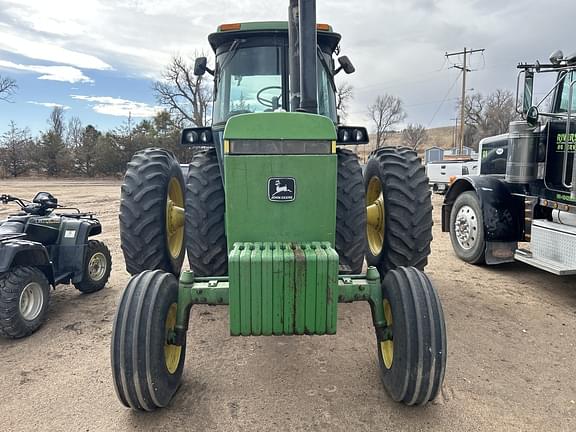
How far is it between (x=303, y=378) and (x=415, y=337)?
1.00 m

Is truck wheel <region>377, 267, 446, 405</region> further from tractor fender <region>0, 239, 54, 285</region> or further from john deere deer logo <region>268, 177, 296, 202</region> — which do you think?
tractor fender <region>0, 239, 54, 285</region>

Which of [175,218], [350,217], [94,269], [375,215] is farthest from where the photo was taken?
[94,269]

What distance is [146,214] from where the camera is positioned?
364 cm

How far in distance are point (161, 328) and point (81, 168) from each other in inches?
1253

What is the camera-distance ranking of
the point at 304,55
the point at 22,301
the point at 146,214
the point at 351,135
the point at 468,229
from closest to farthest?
the point at 304,55 → the point at 146,214 → the point at 22,301 → the point at 351,135 → the point at 468,229

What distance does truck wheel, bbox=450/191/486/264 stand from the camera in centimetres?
602

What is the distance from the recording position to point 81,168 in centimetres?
3072

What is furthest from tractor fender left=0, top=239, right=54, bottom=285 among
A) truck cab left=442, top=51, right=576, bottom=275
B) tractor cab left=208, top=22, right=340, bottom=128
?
truck cab left=442, top=51, right=576, bottom=275

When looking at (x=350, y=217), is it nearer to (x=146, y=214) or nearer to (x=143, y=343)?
(x=146, y=214)

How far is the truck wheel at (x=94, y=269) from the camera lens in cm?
491

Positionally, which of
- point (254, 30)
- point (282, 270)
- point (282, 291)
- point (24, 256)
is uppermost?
point (254, 30)

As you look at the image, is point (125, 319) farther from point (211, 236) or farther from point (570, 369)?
point (570, 369)

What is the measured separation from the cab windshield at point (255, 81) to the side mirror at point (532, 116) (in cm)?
270

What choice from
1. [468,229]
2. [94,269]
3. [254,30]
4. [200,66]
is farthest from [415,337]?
[468,229]
